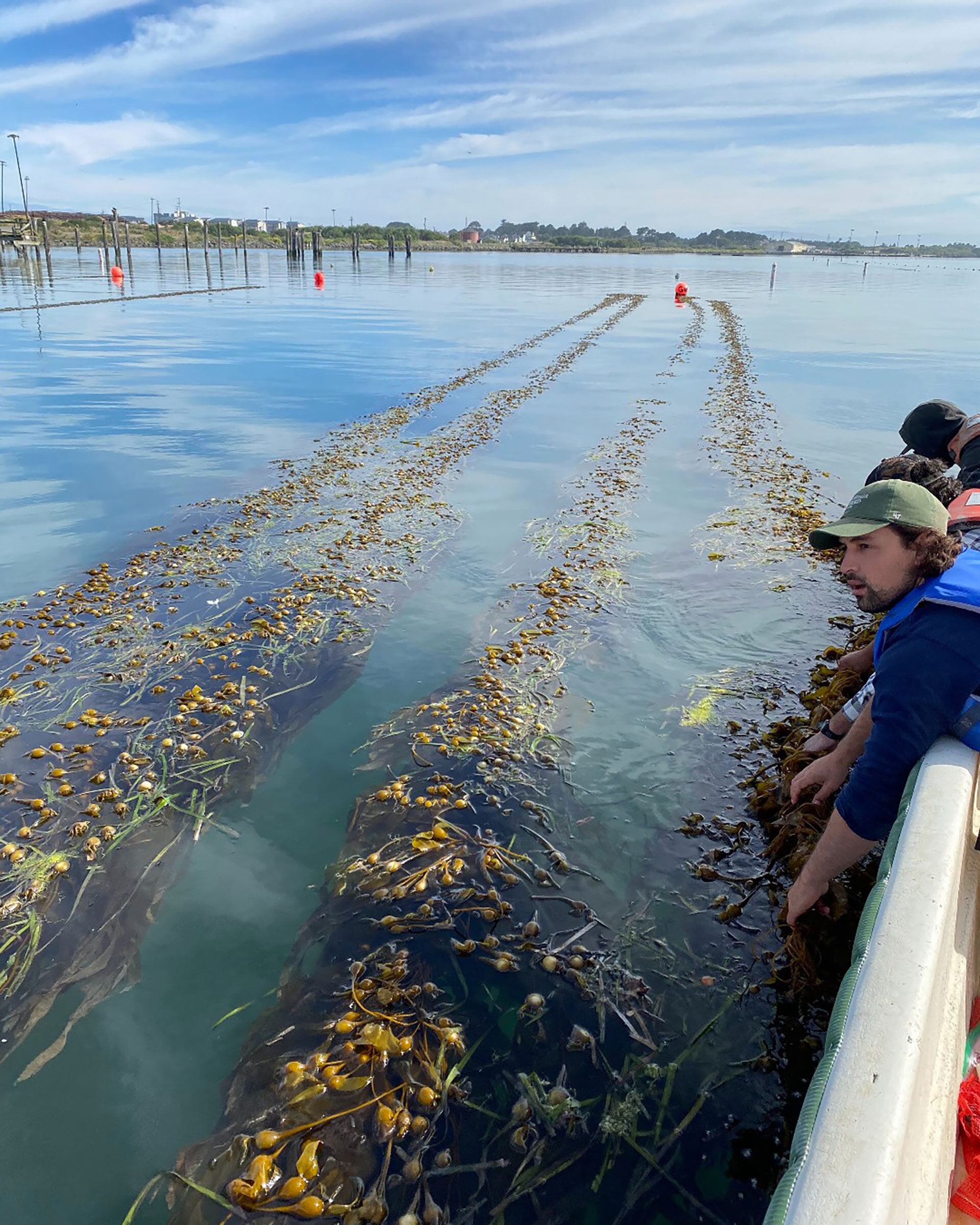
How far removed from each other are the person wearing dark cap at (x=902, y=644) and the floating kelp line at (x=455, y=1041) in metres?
1.41

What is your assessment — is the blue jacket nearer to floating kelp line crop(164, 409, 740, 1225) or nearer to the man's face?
the man's face

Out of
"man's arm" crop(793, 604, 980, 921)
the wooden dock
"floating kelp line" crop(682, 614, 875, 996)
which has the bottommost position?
"floating kelp line" crop(682, 614, 875, 996)

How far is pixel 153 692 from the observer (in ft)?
22.1

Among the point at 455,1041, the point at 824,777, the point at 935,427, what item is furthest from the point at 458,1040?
the point at 935,427

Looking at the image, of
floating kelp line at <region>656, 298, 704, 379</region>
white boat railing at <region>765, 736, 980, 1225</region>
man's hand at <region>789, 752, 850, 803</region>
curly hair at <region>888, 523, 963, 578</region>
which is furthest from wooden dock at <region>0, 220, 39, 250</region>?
white boat railing at <region>765, 736, 980, 1225</region>

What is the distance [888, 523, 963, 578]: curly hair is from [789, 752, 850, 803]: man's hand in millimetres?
1385

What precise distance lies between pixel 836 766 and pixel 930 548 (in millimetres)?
1548

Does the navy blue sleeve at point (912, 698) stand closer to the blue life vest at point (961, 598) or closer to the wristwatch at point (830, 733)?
the blue life vest at point (961, 598)

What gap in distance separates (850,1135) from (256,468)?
13645 millimetres

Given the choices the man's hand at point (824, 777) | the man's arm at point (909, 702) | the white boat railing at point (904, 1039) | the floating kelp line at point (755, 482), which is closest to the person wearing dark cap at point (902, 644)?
the man's arm at point (909, 702)

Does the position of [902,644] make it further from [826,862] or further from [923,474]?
[923,474]

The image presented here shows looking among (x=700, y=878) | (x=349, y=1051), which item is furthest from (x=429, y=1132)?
(x=700, y=878)

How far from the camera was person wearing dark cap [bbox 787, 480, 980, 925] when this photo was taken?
304 centimetres

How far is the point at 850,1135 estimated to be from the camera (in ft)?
6.42
